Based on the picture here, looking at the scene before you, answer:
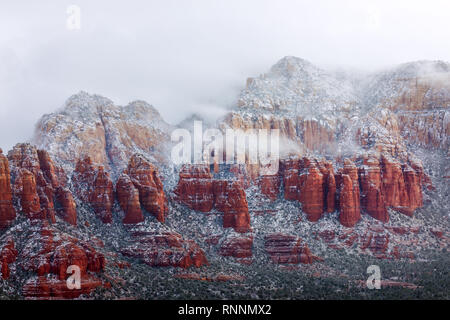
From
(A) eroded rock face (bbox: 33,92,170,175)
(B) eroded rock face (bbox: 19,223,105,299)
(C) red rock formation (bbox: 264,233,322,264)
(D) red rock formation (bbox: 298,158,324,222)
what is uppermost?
(A) eroded rock face (bbox: 33,92,170,175)

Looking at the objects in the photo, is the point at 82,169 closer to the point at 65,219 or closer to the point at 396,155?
the point at 65,219

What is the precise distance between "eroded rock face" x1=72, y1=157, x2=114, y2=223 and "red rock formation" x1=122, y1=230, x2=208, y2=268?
9.39 m

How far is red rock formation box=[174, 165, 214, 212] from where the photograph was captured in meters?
168

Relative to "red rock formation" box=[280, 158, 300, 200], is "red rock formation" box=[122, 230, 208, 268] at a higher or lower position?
lower

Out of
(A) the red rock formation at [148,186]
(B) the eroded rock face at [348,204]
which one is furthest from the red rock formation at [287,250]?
(A) the red rock formation at [148,186]

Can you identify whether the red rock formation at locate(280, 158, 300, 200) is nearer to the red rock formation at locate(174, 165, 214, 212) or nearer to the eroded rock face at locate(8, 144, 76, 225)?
the red rock formation at locate(174, 165, 214, 212)

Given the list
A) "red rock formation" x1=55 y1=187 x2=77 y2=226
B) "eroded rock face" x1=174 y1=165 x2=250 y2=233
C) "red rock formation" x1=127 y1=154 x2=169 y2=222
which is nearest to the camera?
"red rock formation" x1=55 y1=187 x2=77 y2=226

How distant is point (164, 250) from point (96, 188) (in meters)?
22.5

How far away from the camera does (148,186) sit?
513 feet

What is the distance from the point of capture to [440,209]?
180750mm

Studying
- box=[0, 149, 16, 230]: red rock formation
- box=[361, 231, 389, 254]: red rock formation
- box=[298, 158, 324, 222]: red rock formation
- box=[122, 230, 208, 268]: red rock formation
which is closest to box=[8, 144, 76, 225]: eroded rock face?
box=[0, 149, 16, 230]: red rock formation

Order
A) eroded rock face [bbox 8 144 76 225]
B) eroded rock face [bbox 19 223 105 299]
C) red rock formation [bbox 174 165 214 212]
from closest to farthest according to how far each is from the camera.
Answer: eroded rock face [bbox 19 223 105 299] → eroded rock face [bbox 8 144 76 225] → red rock formation [bbox 174 165 214 212]

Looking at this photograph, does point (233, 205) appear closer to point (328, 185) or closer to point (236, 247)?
point (236, 247)

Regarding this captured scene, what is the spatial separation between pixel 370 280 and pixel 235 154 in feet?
187
